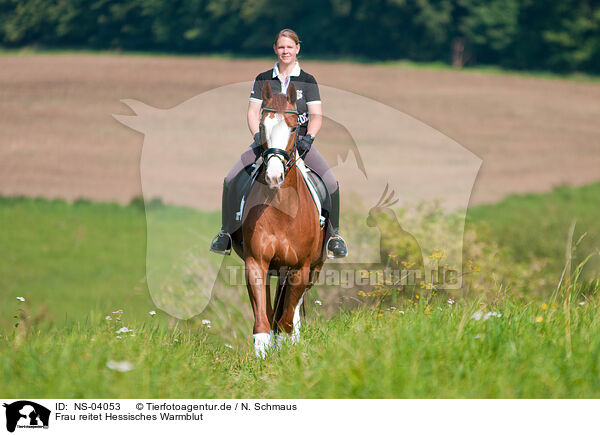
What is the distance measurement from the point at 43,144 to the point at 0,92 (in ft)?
39.3

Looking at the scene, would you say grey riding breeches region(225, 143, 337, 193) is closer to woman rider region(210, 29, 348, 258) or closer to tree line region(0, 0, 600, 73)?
woman rider region(210, 29, 348, 258)

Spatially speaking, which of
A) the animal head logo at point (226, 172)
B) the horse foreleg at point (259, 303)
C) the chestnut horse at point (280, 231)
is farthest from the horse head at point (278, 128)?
the animal head logo at point (226, 172)

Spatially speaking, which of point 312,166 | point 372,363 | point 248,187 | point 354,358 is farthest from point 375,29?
point 372,363

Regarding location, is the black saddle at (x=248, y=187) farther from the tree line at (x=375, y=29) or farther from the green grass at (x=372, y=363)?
the tree line at (x=375, y=29)

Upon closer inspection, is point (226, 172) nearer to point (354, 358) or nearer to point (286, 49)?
point (286, 49)

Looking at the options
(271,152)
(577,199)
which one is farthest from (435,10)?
(271,152)

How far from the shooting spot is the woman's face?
7.06 m

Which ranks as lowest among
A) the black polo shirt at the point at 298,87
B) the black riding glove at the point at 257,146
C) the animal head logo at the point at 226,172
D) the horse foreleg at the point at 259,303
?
the animal head logo at the point at 226,172

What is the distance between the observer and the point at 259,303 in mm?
7379

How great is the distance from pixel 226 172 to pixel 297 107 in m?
24.4

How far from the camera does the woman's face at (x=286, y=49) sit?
7062mm

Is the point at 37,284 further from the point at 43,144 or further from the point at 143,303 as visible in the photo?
the point at 43,144

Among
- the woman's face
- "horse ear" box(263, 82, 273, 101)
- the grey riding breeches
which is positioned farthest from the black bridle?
the grey riding breeches
